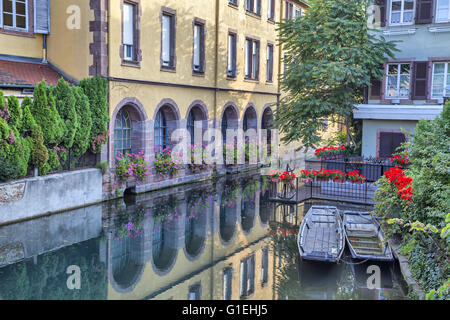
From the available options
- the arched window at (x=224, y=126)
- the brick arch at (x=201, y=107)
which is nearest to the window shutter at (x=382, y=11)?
the brick arch at (x=201, y=107)

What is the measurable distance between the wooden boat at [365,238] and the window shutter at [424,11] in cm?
1051

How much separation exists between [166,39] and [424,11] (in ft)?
35.3

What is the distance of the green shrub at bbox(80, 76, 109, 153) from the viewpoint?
16375mm

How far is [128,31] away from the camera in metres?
18.4

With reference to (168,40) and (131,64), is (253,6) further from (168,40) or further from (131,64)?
(131,64)

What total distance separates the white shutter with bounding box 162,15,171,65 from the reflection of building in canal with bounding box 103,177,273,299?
604 cm

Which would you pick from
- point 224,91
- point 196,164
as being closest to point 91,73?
point 196,164

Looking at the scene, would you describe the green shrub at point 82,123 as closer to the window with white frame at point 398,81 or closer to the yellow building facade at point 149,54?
the yellow building facade at point 149,54

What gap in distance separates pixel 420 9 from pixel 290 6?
44.0 ft

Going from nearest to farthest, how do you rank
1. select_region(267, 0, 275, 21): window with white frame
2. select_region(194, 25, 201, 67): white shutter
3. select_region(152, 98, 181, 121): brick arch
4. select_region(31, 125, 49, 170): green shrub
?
select_region(31, 125, 49, 170): green shrub, select_region(152, 98, 181, 121): brick arch, select_region(194, 25, 201, 67): white shutter, select_region(267, 0, 275, 21): window with white frame

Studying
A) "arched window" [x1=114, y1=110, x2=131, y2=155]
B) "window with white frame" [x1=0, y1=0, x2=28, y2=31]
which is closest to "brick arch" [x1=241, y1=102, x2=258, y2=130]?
"arched window" [x1=114, y1=110, x2=131, y2=155]

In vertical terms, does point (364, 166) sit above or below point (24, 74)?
below

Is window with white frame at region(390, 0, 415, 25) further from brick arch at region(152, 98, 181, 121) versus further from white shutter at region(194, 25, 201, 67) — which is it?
brick arch at region(152, 98, 181, 121)

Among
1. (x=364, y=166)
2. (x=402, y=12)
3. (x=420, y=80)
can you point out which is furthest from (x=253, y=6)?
(x=364, y=166)
